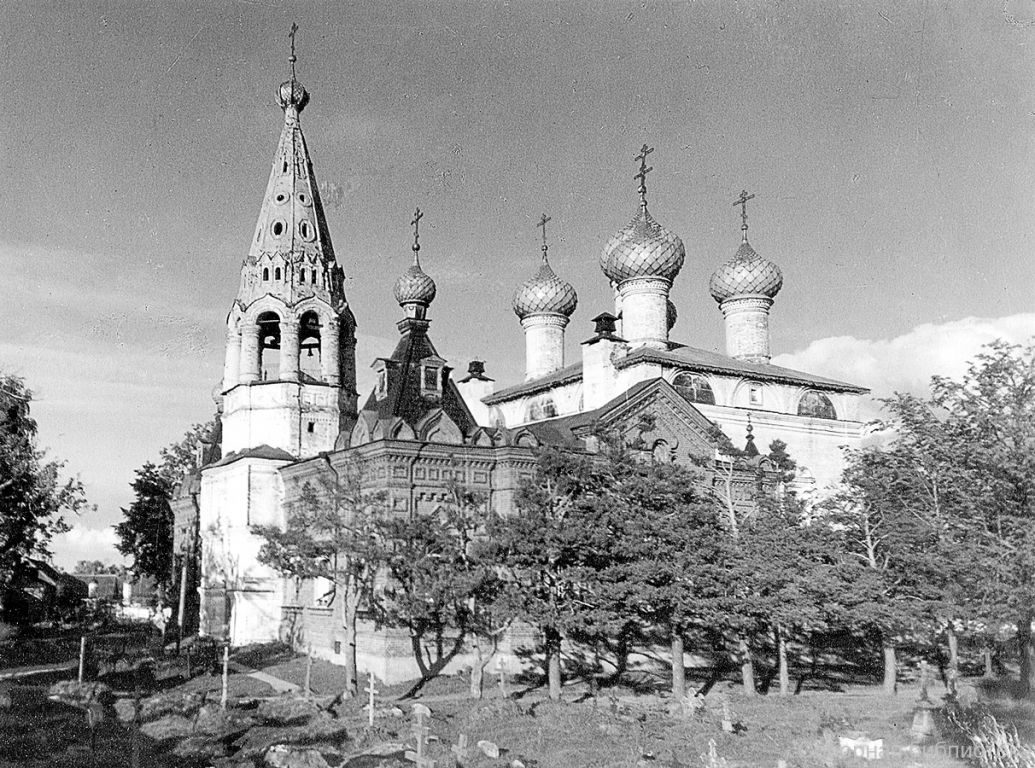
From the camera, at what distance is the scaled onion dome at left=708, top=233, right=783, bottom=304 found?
40688mm

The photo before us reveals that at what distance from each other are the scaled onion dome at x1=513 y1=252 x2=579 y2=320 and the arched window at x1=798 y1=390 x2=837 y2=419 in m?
9.79

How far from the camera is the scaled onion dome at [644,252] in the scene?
37.2 m

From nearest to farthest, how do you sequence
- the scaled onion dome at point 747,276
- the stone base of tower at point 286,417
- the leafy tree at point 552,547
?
the leafy tree at point 552,547, the stone base of tower at point 286,417, the scaled onion dome at point 747,276

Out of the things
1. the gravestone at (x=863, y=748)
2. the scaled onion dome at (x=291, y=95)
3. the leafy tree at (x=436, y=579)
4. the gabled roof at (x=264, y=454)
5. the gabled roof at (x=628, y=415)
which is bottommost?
the gravestone at (x=863, y=748)

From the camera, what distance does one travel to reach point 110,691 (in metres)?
22.7

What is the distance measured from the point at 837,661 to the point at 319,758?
19.7m

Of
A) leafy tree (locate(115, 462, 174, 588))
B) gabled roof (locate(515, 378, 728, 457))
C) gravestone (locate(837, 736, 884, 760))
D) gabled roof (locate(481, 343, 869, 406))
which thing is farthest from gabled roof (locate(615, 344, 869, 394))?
leafy tree (locate(115, 462, 174, 588))

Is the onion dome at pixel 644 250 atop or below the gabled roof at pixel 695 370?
atop

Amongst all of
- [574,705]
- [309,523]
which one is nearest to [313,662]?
[309,523]

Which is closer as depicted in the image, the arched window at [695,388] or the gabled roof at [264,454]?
the gabled roof at [264,454]

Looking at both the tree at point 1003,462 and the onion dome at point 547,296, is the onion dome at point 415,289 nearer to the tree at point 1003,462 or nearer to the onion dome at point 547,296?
the onion dome at point 547,296

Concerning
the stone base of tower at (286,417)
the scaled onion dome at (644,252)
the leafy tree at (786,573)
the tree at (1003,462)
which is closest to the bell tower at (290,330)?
the stone base of tower at (286,417)

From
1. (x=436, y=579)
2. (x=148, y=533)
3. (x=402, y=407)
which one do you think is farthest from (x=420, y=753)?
(x=148, y=533)

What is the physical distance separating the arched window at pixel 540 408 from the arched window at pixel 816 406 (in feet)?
29.6
